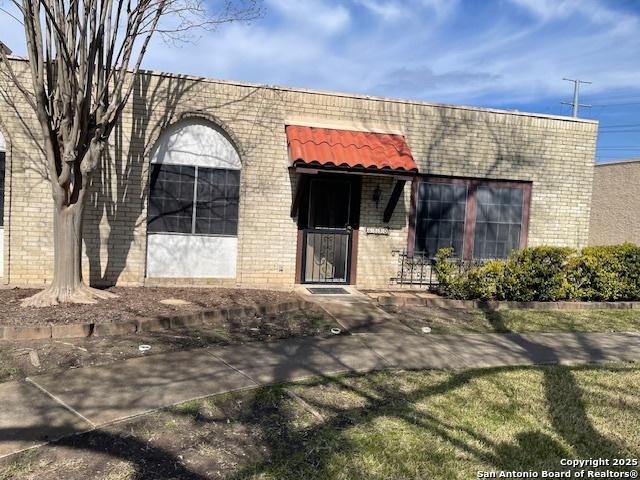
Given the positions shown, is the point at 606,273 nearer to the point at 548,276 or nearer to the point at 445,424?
the point at 548,276

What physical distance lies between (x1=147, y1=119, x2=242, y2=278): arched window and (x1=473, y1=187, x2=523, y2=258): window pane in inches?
200

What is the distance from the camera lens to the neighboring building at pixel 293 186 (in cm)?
941

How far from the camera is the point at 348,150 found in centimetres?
974

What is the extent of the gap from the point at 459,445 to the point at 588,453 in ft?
3.21

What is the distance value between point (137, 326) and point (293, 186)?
4419 millimetres

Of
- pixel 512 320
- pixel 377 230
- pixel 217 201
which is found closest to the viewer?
pixel 512 320

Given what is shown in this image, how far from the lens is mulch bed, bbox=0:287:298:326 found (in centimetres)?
675

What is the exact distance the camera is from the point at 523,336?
7.75 meters

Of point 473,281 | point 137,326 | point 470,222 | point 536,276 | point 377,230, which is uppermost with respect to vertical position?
point 470,222

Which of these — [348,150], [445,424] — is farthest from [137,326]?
[348,150]

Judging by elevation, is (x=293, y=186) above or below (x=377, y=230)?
above

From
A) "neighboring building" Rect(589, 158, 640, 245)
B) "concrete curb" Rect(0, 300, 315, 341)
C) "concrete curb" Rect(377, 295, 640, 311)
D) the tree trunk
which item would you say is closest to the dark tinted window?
the tree trunk

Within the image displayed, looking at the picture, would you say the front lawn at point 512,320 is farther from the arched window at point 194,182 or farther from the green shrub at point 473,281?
the arched window at point 194,182

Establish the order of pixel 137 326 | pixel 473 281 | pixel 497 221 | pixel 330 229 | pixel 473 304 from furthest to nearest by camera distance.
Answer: pixel 497 221 < pixel 330 229 < pixel 473 281 < pixel 473 304 < pixel 137 326
